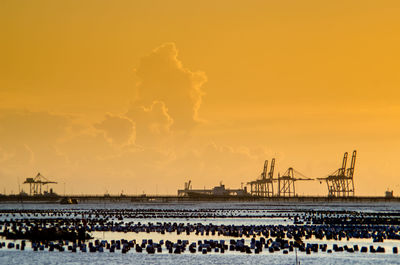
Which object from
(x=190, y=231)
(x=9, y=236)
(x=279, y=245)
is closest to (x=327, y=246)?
(x=279, y=245)

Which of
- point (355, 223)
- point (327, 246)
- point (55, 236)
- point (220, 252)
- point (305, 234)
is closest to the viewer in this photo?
point (220, 252)

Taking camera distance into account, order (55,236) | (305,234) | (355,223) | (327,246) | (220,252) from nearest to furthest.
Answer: (220,252) → (327,246) → (55,236) → (305,234) → (355,223)

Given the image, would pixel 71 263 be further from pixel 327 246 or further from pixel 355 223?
pixel 355 223

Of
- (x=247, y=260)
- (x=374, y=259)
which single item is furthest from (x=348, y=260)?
(x=247, y=260)

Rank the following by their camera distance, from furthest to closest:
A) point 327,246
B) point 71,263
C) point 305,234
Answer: point 305,234
point 327,246
point 71,263

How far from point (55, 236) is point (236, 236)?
65.5ft

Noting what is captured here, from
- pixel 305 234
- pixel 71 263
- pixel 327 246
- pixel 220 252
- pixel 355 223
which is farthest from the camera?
pixel 355 223

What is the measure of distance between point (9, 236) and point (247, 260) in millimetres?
33338

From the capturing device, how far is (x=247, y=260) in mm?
67188

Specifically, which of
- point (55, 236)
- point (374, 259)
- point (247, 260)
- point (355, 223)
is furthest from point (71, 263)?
point (355, 223)

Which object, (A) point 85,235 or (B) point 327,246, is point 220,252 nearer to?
(B) point 327,246

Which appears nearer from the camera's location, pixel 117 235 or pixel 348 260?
pixel 348 260

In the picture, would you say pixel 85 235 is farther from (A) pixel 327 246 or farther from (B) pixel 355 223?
(B) pixel 355 223

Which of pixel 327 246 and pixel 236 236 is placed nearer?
pixel 327 246
